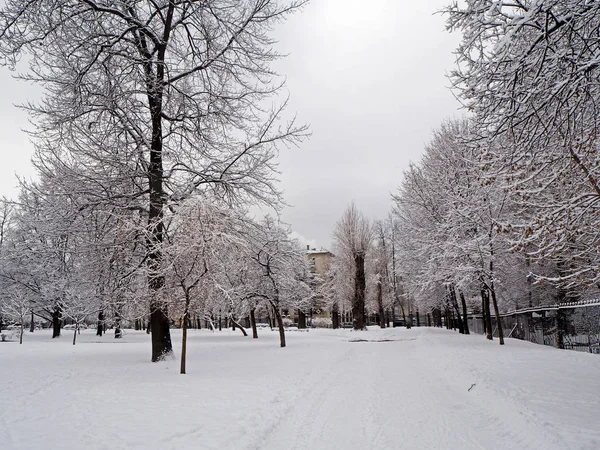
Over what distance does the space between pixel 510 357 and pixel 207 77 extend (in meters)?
13.7

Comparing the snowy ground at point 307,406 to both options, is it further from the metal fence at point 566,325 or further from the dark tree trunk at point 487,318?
the dark tree trunk at point 487,318

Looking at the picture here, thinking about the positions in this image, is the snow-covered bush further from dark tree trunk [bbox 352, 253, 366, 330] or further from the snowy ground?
the snowy ground

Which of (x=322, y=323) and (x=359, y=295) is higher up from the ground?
(x=359, y=295)

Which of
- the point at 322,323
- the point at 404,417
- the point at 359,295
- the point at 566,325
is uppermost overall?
the point at 359,295

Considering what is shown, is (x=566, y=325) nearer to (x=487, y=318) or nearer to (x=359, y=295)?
(x=487, y=318)

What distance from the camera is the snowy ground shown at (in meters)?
4.89

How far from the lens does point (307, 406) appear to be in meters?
6.74

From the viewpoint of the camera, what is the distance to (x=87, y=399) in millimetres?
7141

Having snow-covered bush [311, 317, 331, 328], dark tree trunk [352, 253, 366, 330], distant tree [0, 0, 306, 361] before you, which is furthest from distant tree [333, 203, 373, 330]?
distant tree [0, 0, 306, 361]

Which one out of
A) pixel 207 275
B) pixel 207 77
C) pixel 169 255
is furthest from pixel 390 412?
pixel 207 77

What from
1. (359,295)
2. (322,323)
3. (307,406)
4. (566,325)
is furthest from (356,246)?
(307,406)

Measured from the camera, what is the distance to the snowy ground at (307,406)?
16.0 feet

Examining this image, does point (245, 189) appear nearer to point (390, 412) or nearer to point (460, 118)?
point (390, 412)

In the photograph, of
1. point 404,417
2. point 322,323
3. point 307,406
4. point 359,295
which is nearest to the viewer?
point 404,417
